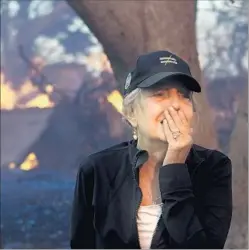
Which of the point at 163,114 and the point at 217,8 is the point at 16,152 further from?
the point at 163,114

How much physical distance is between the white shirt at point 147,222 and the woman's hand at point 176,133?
90mm

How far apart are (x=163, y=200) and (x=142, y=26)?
4.60ft

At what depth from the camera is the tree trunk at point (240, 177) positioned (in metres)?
2.14

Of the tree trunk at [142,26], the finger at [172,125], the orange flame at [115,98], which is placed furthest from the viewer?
the orange flame at [115,98]

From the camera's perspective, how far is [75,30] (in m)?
2.35

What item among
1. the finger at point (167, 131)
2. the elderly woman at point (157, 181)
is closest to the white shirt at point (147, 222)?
the elderly woman at point (157, 181)

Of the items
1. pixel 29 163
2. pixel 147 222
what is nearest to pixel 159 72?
pixel 147 222

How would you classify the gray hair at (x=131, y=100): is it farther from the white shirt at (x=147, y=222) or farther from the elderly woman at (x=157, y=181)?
the white shirt at (x=147, y=222)

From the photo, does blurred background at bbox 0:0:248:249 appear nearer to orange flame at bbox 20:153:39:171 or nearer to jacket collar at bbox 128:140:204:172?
orange flame at bbox 20:153:39:171

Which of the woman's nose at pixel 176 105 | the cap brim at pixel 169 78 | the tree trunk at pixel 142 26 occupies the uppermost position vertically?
the tree trunk at pixel 142 26

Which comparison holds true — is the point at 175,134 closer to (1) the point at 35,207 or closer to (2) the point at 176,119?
(2) the point at 176,119

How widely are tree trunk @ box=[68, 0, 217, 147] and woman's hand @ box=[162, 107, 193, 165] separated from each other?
4.26 ft

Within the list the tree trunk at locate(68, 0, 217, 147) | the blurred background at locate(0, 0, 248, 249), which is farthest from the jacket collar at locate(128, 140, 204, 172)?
the blurred background at locate(0, 0, 248, 249)

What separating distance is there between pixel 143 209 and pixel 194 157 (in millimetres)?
119
